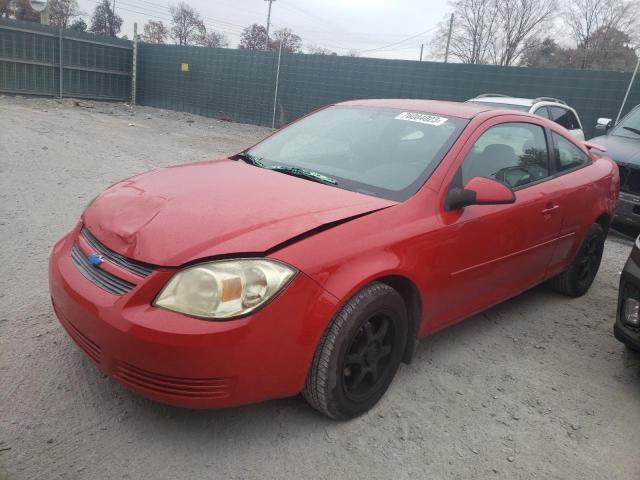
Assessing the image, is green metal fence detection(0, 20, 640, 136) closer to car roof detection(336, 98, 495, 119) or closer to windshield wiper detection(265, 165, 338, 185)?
car roof detection(336, 98, 495, 119)

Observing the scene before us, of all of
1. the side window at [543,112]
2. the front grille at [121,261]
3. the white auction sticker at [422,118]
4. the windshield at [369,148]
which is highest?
the side window at [543,112]

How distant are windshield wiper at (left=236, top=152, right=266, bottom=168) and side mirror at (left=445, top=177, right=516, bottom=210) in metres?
1.17

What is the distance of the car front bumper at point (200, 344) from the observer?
197cm

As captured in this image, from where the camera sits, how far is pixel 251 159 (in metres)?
3.40

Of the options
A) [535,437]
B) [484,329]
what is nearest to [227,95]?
[484,329]

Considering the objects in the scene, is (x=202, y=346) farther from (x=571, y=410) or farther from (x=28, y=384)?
(x=571, y=410)

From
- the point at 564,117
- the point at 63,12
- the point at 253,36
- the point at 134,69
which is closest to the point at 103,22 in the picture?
the point at 63,12

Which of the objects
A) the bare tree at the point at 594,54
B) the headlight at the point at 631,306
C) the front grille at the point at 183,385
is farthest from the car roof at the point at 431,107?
the bare tree at the point at 594,54

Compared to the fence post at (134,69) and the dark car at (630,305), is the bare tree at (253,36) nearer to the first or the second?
the fence post at (134,69)

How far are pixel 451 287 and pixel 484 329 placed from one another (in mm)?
1002

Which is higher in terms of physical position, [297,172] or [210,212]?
[297,172]

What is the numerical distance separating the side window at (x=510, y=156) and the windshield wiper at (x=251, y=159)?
1.24 meters

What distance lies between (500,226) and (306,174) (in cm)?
124

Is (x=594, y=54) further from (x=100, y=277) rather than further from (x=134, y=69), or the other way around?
(x=100, y=277)
